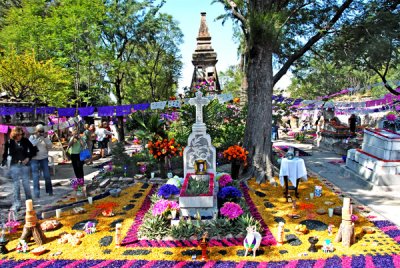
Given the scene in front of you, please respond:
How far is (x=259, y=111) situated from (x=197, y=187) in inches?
193

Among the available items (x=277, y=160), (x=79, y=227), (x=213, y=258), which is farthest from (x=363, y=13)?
(x=79, y=227)

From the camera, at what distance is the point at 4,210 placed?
7.49 metres

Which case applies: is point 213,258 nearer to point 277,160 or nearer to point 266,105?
point 266,105

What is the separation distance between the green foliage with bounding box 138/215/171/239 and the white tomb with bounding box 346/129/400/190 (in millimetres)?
6362

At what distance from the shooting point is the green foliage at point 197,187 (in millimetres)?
6618

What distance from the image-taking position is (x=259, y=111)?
35.1 ft

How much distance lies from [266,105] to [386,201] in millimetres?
4592

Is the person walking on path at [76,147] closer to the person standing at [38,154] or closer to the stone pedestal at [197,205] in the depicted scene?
the person standing at [38,154]

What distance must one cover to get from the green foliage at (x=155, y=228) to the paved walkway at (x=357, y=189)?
485 cm

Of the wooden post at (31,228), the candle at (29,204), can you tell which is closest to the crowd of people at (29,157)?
the wooden post at (31,228)

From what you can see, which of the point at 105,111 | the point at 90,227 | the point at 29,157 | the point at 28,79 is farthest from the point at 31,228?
the point at 28,79

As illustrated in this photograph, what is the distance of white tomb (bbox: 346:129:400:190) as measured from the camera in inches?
348

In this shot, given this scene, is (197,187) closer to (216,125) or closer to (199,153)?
(199,153)

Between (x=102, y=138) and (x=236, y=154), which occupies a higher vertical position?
(x=102, y=138)
